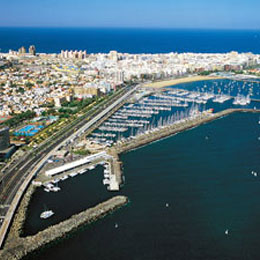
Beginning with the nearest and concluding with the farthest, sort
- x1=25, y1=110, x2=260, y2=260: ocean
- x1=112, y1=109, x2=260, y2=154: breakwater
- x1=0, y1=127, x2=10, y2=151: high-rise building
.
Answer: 1. x1=25, y1=110, x2=260, y2=260: ocean
2. x1=0, y1=127, x2=10, y2=151: high-rise building
3. x1=112, y1=109, x2=260, y2=154: breakwater

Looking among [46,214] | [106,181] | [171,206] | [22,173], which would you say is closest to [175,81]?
[106,181]

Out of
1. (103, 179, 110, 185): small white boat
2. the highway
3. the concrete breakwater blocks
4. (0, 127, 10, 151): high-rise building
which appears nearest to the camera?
the concrete breakwater blocks

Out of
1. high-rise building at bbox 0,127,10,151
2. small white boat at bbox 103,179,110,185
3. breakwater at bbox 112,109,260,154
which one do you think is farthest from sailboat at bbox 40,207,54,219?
high-rise building at bbox 0,127,10,151

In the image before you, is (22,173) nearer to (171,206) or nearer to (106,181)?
(106,181)

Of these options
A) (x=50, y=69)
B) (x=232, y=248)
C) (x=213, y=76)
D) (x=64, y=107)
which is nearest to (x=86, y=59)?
(x=50, y=69)

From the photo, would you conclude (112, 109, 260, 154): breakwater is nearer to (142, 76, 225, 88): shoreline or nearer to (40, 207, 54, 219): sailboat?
(40, 207, 54, 219): sailboat

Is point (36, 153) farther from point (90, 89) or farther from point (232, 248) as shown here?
point (90, 89)

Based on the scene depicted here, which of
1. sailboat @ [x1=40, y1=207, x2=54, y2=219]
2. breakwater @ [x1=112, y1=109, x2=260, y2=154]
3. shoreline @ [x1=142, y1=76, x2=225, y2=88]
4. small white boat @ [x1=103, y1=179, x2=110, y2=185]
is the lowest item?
sailboat @ [x1=40, y1=207, x2=54, y2=219]
